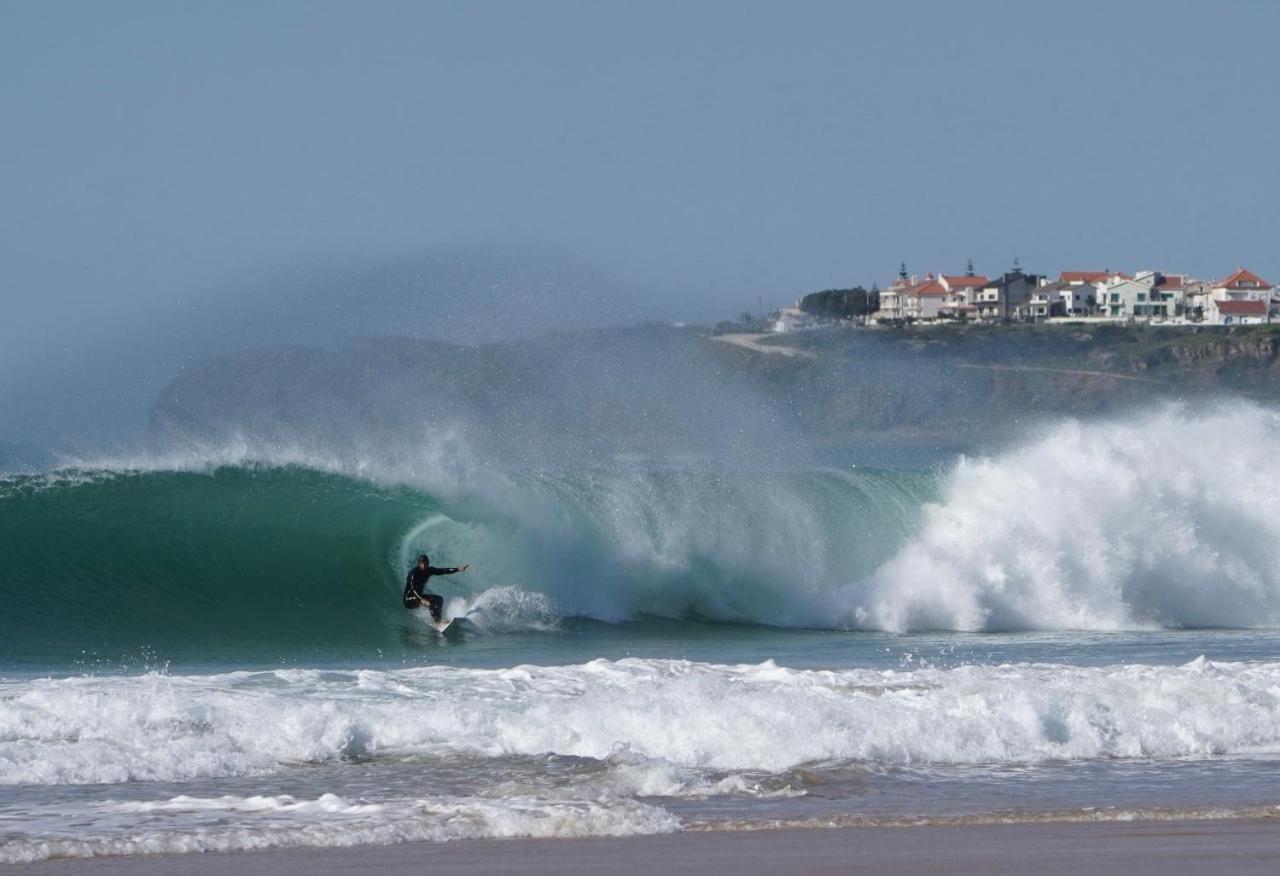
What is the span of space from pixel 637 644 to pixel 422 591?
81.4 inches

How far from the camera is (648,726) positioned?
942cm

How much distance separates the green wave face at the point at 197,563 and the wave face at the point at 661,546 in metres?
0.03

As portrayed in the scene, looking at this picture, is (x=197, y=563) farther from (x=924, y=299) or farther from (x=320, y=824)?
→ (x=924, y=299)

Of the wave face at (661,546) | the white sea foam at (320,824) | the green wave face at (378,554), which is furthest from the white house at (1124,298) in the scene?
the white sea foam at (320,824)

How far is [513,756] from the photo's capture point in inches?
363

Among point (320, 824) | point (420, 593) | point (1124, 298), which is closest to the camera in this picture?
point (320, 824)

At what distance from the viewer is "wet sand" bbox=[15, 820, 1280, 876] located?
6863 millimetres

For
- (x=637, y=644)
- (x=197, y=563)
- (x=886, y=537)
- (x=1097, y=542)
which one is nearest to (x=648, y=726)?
(x=637, y=644)

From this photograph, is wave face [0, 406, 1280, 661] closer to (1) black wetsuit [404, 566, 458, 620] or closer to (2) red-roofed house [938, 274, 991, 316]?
(1) black wetsuit [404, 566, 458, 620]

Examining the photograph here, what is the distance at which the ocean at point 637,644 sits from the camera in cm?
830

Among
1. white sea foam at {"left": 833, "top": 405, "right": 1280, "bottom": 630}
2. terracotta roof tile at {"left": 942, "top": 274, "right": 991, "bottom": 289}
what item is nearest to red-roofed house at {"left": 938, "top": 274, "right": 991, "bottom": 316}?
terracotta roof tile at {"left": 942, "top": 274, "right": 991, "bottom": 289}

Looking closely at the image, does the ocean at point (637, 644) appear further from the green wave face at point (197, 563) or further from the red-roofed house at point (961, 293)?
the red-roofed house at point (961, 293)

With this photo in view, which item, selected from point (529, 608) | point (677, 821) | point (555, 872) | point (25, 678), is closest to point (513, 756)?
point (677, 821)

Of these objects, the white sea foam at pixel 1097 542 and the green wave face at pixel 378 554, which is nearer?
the green wave face at pixel 378 554
